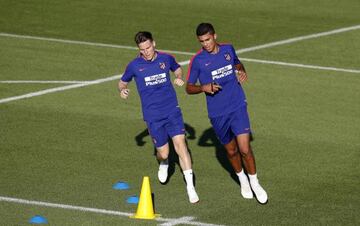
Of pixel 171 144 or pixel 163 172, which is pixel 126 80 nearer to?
pixel 163 172

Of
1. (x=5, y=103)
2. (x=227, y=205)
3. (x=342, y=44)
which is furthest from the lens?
(x=342, y=44)

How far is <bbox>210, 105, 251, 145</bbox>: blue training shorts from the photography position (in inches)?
656

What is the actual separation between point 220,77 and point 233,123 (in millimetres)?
684

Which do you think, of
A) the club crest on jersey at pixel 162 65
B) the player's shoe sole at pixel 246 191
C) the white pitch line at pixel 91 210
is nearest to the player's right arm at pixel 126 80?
the club crest on jersey at pixel 162 65

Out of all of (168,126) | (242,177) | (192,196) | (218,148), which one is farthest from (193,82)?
(218,148)

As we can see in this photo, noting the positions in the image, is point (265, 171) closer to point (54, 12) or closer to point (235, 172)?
point (235, 172)

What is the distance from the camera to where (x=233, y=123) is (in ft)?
54.9

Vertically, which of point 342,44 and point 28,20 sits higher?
point 28,20

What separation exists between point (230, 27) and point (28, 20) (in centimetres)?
581

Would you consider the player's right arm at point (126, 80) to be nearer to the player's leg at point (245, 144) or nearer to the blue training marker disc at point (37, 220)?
the player's leg at point (245, 144)

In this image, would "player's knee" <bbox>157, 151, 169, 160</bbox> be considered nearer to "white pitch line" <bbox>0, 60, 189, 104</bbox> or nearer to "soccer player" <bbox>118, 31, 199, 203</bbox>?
"soccer player" <bbox>118, 31, 199, 203</bbox>

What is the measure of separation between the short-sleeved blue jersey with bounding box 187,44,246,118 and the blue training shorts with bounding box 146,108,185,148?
54cm

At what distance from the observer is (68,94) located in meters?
24.0

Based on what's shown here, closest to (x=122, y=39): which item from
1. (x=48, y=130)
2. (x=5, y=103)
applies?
(x=5, y=103)
